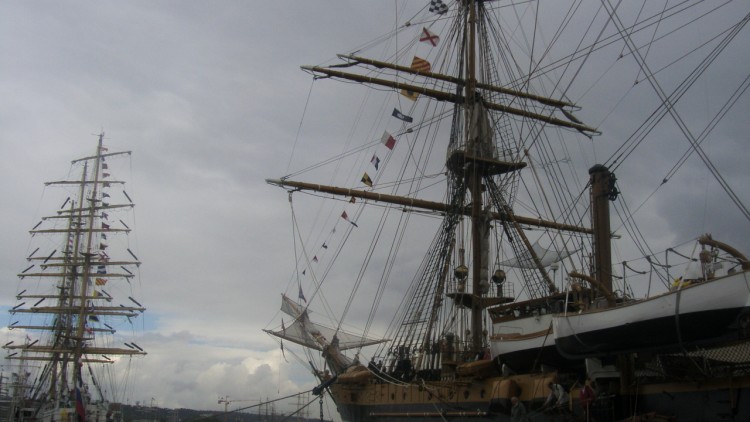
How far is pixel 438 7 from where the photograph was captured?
107 feet

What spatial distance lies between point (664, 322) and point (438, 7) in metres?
21.4

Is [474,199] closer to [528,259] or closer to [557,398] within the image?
[528,259]

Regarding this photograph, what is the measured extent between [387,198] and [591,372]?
18.0 metres

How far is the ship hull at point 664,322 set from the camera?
45.8ft

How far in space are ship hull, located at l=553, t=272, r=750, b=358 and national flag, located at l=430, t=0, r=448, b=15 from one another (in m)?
19.6

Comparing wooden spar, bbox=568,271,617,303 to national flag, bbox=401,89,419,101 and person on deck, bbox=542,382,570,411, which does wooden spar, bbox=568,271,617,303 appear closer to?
person on deck, bbox=542,382,570,411

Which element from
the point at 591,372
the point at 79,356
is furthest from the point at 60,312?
the point at 591,372

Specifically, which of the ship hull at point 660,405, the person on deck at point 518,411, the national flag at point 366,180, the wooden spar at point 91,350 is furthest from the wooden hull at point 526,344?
the wooden spar at point 91,350

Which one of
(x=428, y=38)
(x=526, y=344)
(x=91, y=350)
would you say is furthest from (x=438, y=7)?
(x=91, y=350)

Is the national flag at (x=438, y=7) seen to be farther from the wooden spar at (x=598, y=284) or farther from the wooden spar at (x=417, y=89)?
the wooden spar at (x=598, y=284)

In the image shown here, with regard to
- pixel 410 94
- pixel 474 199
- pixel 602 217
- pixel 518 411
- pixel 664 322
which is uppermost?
pixel 410 94

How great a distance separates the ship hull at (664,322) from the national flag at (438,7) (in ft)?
64.2

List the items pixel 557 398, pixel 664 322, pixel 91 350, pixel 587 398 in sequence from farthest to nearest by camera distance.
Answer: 1. pixel 91 350
2. pixel 557 398
3. pixel 587 398
4. pixel 664 322

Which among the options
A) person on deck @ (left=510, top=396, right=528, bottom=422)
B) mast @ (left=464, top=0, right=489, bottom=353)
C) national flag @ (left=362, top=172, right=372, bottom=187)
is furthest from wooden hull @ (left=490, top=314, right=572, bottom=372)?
national flag @ (left=362, top=172, right=372, bottom=187)
